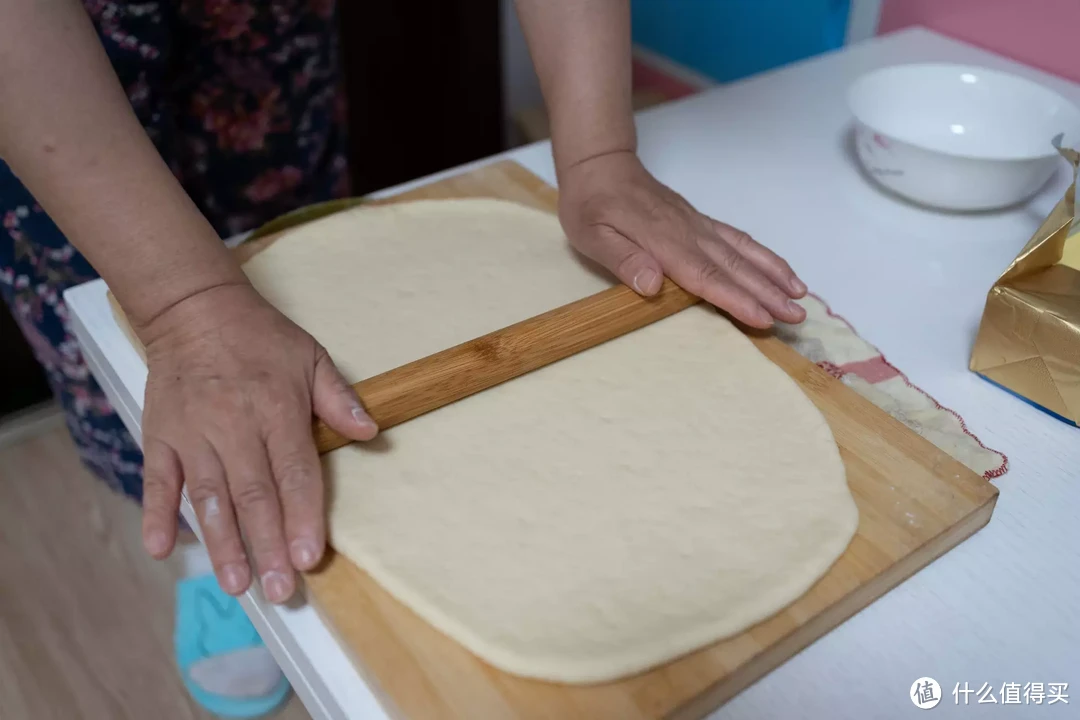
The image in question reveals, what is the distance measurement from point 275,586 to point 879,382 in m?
0.49

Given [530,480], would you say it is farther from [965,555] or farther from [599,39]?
[599,39]

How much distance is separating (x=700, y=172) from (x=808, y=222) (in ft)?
0.47

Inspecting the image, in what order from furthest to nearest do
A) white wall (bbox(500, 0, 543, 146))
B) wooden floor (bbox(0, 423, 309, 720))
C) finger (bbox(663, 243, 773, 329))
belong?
white wall (bbox(500, 0, 543, 146)) < wooden floor (bbox(0, 423, 309, 720)) < finger (bbox(663, 243, 773, 329))

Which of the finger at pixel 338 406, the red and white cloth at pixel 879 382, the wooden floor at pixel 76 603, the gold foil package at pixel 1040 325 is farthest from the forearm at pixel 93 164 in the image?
the wooden floor at pixel 76 603

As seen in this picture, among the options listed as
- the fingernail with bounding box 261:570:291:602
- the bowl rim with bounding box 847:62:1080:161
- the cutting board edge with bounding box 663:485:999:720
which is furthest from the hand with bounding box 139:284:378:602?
the bowl rim with bounding box 847:62:1080:161

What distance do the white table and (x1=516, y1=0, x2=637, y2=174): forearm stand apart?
5.0 inches

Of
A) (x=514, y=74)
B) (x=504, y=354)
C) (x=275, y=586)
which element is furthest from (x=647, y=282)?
(x=514, y=74)

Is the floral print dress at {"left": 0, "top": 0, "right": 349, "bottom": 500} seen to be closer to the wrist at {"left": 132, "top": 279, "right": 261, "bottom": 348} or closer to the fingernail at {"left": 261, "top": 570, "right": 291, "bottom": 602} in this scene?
the wrist at {"left": 132, "top": 279, "right": 261, "bottom": 348}

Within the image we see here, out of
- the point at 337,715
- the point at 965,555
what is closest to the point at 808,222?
the point at 965,555

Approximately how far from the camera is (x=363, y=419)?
22.0 inches

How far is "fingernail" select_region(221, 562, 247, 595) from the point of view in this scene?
1.62 ft

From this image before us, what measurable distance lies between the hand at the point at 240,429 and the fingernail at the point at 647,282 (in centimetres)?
26

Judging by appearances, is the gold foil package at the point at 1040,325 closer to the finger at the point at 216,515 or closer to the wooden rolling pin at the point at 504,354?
the wooden rolling pin at the point at 504,354

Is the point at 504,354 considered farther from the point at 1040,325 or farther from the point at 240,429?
the point at 1040,325
